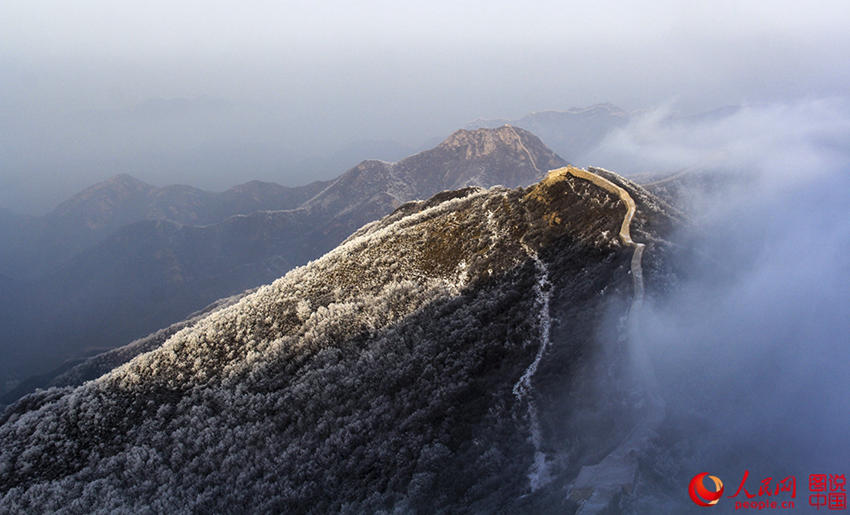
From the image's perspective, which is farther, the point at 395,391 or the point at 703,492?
the point at 395,391

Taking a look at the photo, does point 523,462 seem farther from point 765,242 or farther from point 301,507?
point 765,242

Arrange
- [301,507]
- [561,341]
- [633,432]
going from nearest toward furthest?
[633,432]
[301,507]
[561,341]

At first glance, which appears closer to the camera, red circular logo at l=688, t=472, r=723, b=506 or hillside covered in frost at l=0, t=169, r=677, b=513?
red circular logo at l=688, t=472, r=723, b=506

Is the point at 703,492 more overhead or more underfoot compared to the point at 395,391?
more underfoot

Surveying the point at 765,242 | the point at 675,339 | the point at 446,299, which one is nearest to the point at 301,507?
the point at 446,299

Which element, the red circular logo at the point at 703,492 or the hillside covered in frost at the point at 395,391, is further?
the hillside covered in frost at the point at 395,391
